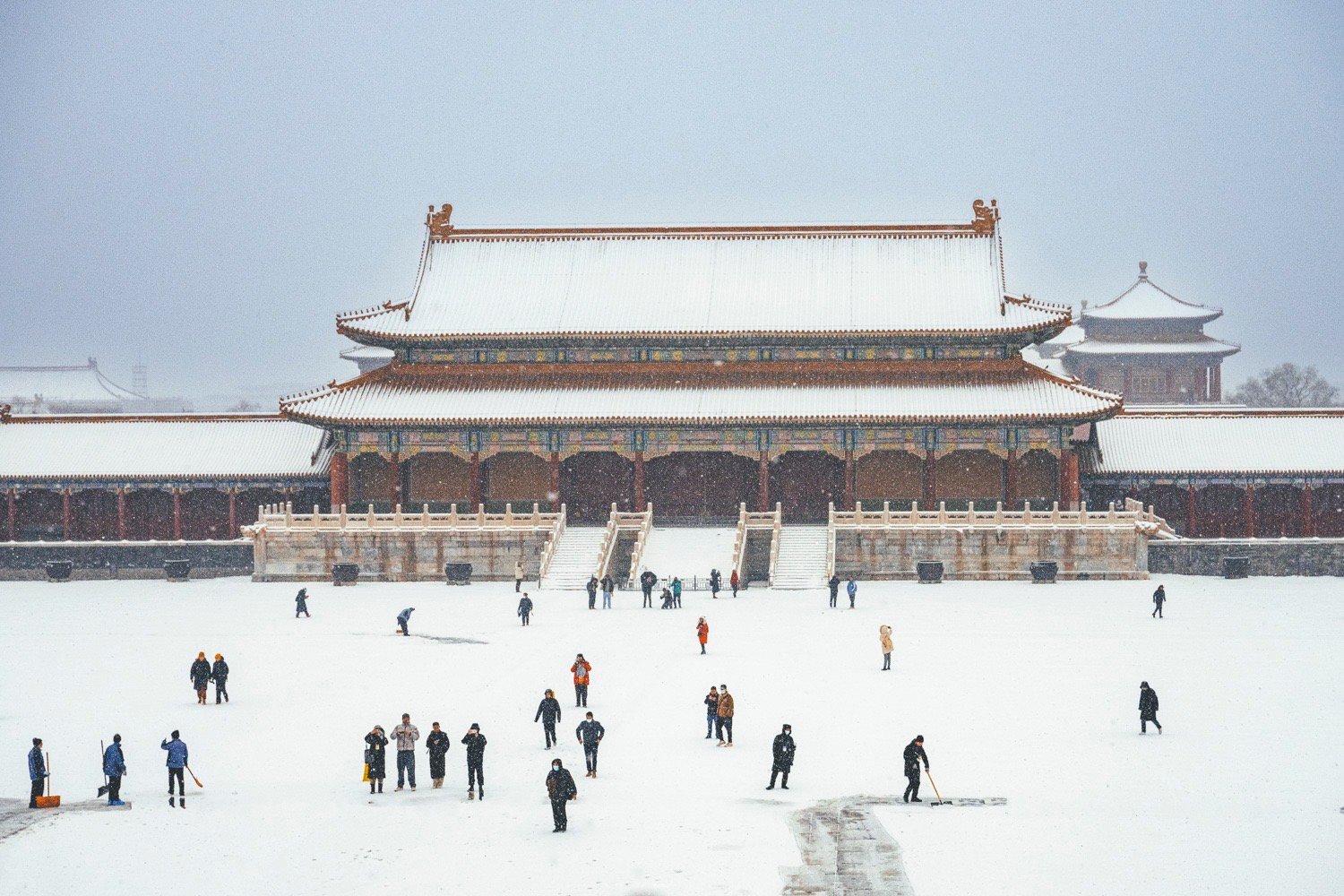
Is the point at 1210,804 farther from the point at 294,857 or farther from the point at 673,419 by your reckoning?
the point at 673,419

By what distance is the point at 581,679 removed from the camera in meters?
31.9

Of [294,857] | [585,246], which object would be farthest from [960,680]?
[585,246]

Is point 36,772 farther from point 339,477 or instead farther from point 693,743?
point 339,477

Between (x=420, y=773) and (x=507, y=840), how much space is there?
→ 5.11 meters

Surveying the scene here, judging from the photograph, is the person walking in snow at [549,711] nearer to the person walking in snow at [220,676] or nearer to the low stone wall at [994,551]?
the person walking in snow at [220,676]

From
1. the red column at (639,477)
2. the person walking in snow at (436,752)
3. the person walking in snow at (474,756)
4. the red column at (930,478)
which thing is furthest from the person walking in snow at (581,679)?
the red column at (930,478)

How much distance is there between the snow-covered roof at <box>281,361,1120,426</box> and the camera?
2355 inches

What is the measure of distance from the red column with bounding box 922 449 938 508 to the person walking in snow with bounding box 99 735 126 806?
3937 cm

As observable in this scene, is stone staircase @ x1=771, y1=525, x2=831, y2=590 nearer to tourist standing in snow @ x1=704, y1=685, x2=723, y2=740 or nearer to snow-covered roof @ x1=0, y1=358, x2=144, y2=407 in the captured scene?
tourist standing in snow @ x1=704, y1=685, x2=723, y2=740

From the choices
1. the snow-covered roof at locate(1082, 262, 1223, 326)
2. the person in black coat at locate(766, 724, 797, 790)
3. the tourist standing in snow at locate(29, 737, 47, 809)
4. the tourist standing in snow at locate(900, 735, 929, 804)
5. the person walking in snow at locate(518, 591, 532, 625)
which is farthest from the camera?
the snow-covered roof at locate(1082, 262, 1223, 326)

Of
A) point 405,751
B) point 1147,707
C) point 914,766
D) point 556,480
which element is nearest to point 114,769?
point 405,751

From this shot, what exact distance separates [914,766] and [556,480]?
38209mm

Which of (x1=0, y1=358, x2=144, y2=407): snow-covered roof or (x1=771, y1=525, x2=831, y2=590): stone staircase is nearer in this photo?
(x1=771, y1=525, x2=831, y2=590): stone staircase

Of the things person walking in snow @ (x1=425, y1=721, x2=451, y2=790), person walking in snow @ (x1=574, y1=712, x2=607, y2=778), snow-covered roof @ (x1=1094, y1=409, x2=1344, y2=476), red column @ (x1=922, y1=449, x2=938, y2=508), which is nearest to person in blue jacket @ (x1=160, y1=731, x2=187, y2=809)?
person walking in snow @ (x1=425, y1=721, x2=451, y2=790)
